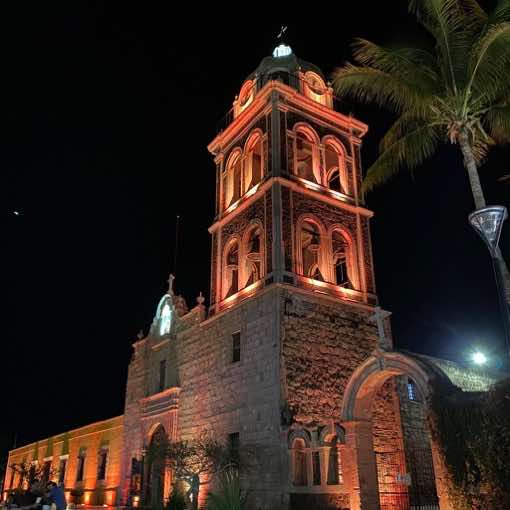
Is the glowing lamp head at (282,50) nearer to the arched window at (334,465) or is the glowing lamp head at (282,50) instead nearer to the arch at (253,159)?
the arch at (253,159)

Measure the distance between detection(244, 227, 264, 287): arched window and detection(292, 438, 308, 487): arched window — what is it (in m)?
6.96

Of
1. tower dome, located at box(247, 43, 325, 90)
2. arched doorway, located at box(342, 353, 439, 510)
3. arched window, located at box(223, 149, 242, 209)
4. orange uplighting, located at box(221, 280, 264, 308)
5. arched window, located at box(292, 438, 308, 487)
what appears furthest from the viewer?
arched window, located at box(223, 149, 242, 209)

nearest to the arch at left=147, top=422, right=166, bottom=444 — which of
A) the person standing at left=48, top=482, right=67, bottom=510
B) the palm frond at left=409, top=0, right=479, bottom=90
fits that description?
the person standing at left=48, top=482, right=67, bottom=510

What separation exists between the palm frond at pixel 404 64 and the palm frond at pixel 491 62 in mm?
970

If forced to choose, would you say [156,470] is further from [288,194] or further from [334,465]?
[288,194]

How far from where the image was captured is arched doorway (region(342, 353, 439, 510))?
556 inches

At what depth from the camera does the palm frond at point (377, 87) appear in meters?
13.4

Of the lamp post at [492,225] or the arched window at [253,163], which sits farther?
the arched window at [253,163]

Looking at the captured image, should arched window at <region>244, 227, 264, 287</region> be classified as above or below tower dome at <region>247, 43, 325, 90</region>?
below

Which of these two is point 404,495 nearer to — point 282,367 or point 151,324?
point 282,367

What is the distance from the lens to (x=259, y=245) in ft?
75.0

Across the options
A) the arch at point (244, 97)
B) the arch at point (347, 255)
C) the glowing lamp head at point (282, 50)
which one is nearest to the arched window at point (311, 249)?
the arch at point (347, 255)

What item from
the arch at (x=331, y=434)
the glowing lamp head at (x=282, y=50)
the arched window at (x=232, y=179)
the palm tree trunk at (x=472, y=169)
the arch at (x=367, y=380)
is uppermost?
the glowing lamp head at (x=282, y=50)

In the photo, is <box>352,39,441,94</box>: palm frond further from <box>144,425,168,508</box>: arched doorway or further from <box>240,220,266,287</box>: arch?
<box>144,425,168,508</box>: arched doorway
